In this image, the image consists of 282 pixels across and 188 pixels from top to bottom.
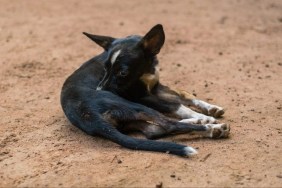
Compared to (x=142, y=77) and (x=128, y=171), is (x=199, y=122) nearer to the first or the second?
(x=142, y=77)

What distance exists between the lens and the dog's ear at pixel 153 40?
217 inches

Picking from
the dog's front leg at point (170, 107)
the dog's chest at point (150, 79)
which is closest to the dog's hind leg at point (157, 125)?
the dog's front leg at point (170, 107)

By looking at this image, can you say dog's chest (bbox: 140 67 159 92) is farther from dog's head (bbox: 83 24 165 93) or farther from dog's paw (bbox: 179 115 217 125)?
dog's paw (bbox: 179 115 217 125)

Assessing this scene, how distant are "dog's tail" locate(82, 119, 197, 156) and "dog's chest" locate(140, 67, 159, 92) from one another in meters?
1.05

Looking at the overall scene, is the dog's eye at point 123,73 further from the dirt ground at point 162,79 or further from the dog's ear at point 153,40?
the dirt ground at point 162,79

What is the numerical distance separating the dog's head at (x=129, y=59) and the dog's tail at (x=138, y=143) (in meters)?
0.75

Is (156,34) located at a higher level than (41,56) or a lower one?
higher

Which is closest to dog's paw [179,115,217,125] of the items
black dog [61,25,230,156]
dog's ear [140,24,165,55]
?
black dog [61,25,230,156]

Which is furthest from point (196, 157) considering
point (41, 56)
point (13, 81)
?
point (41, 56)

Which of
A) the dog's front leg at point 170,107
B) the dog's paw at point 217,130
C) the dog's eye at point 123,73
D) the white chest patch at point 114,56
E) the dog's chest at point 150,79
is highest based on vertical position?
the white chest patch at point 114,56

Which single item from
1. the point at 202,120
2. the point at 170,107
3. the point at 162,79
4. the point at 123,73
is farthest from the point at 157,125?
the point at 162,79

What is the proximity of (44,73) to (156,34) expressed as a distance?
6.76 feet

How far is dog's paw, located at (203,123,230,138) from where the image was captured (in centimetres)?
473

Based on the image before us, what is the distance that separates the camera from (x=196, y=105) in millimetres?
5703
